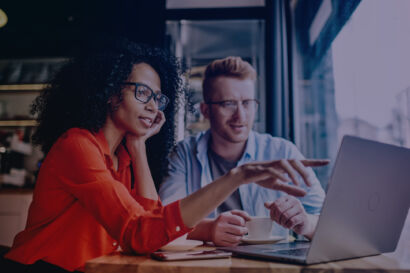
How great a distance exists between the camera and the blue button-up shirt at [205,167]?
5.99ft

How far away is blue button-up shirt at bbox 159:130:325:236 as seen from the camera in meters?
1.83

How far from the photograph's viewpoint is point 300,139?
2.42 metres

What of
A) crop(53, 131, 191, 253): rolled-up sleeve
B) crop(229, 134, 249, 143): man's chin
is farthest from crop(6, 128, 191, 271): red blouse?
crop(229, 134, 249, 143): man's chin

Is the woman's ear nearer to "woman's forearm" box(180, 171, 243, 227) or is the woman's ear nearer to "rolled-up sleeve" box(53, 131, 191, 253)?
"rolled-up sleeve" box(53, 131, 191, 253)

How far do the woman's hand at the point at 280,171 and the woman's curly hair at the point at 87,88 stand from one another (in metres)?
0.73

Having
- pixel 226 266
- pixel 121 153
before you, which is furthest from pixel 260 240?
pixel 121 153

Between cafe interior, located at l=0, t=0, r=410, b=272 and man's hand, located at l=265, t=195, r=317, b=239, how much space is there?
0.60 feet

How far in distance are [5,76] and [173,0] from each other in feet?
7.35

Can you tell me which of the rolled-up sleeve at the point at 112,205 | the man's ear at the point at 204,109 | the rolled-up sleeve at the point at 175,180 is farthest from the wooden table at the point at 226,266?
the man's ear at the point at 204,109

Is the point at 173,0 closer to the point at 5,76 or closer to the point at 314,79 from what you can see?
the point at 314,79

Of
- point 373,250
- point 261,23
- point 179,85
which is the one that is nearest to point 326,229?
point 373,250

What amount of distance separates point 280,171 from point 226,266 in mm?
253

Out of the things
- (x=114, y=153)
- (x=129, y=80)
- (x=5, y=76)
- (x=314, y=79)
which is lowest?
(x=114, y=153)

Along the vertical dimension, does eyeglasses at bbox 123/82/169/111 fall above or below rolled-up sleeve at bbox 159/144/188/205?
above
